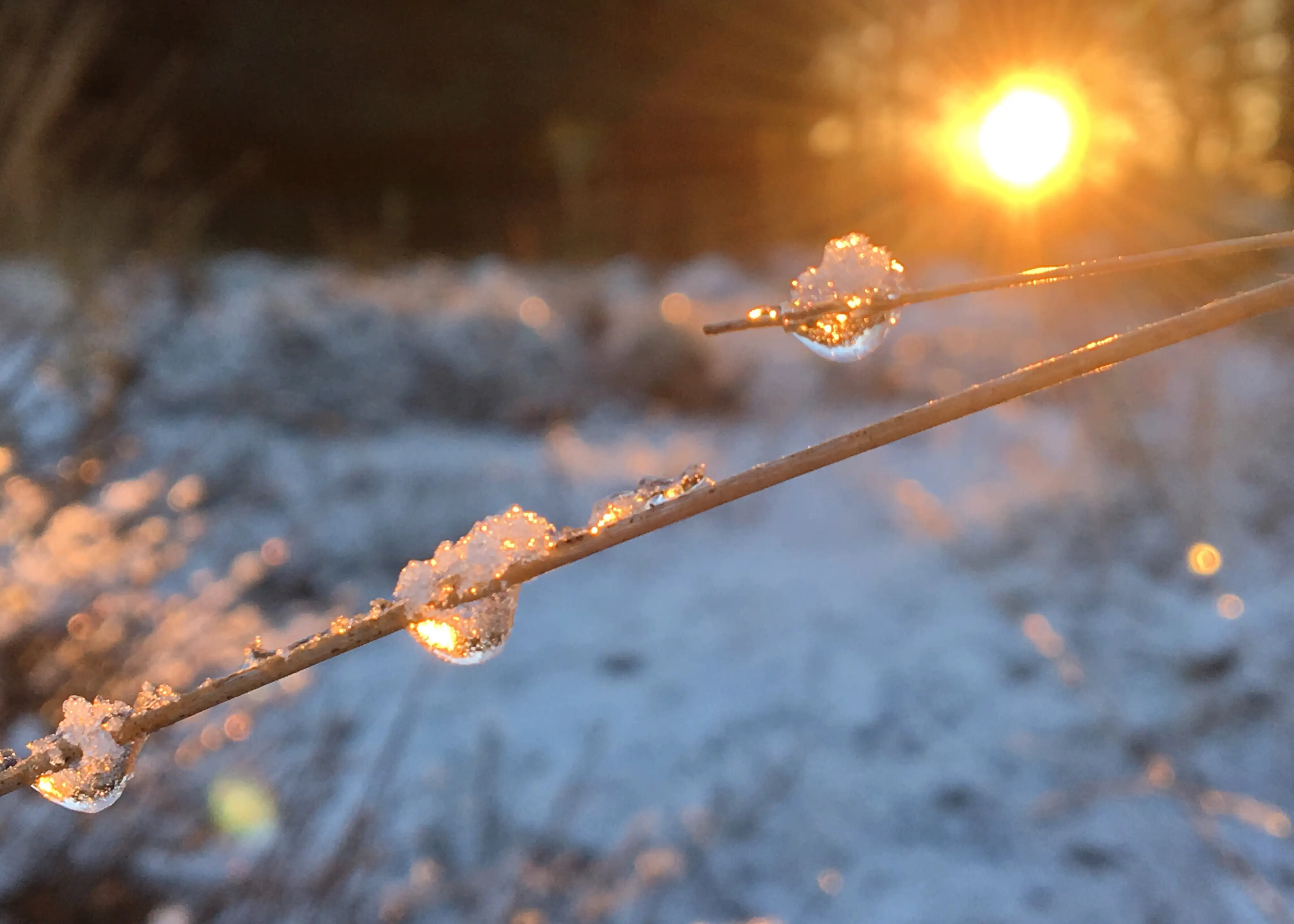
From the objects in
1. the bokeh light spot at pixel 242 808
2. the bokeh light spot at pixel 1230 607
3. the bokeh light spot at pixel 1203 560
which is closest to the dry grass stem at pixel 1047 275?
the bokeh light spot at pixel 242 808

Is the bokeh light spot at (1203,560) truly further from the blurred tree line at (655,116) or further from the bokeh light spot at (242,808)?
the bokeh light spot at (242,808)

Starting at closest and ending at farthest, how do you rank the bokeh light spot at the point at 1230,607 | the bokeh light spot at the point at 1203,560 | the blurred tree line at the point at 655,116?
the bokeh light spot at the point at 1230,607
the bokeh light spot at the point at 1203,560
the blurred tree line at the point at 655,116

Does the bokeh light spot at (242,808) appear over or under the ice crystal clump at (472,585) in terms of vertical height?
over

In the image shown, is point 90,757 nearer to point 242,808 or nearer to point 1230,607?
point 242,808

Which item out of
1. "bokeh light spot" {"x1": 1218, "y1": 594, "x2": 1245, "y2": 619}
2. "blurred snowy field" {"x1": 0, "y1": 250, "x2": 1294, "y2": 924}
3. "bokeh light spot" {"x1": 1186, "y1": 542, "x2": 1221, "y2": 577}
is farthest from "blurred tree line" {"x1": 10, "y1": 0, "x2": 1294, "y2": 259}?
"bokeh light spot" {"x1": 1218, "y1": 594, "x2": 1245, "y2": 619}

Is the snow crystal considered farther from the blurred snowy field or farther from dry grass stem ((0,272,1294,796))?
the blurred snowy field

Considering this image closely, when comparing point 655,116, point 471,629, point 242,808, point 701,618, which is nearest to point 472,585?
point 471,629
